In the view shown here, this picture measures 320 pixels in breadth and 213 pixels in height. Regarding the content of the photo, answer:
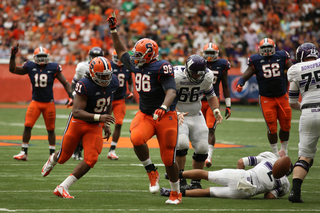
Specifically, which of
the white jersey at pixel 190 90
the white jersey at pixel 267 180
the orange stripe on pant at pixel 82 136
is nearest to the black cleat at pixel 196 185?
the white jersey at pixel 267 180

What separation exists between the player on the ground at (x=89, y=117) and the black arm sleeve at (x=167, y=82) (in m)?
0.71

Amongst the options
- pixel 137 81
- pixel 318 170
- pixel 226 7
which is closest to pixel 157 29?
pixel 226 7

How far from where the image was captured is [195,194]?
5801 mm

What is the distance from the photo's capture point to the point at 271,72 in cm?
873

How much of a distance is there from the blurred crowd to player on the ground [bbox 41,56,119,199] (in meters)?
14.5

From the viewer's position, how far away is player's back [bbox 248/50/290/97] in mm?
8680

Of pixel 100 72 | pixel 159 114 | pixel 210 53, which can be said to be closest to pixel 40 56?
pixel 210 53

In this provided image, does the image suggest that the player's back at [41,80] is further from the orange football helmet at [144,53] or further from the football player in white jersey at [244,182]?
the football player in white jersey at [244,182]

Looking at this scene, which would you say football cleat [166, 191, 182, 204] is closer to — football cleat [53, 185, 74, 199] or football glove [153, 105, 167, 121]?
football glove [153, 105, 167, 121]

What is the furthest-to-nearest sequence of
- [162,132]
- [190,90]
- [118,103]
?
[118,103], [190,90], [162,132]

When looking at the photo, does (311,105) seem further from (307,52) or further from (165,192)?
(165,192)

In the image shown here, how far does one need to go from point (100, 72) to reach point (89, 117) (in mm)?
563

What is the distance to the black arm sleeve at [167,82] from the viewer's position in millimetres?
5391

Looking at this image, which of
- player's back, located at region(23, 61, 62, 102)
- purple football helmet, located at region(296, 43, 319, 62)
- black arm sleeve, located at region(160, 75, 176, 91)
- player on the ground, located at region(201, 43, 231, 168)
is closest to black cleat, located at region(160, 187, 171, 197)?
black arm sleeve, located at region(160, 75, 176, 91)
